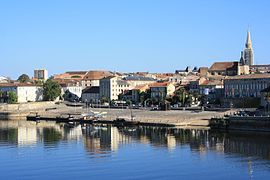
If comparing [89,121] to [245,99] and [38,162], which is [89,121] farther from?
[38,162]

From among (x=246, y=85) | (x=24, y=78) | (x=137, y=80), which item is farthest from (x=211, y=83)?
(x=24, y=78)

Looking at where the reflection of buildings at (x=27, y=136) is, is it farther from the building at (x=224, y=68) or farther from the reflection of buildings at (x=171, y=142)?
the building at (x=224, y=68)

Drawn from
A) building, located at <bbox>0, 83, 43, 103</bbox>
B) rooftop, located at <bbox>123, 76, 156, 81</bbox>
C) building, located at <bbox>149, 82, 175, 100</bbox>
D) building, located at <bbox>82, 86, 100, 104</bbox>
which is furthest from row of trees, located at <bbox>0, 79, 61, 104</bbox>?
building, located at <bbox>149, 82, 175, 100</bbox>

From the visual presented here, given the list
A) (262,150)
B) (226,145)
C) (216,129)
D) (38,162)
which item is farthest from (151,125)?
(38,162)

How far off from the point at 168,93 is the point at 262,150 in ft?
188

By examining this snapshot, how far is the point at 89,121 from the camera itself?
257ft

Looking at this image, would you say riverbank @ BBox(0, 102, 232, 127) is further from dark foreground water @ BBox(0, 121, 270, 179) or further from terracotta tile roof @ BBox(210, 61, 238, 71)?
terracotta tile roof @ BBox(210, 61, 238, 71)

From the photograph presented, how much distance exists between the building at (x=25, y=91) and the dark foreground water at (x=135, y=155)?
57999mm

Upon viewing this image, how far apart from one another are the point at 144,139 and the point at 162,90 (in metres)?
47.4

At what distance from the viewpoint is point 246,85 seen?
85750 mm

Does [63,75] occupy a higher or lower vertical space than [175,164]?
higher

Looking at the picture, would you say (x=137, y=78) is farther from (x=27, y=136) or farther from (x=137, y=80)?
(x=27, y=136)

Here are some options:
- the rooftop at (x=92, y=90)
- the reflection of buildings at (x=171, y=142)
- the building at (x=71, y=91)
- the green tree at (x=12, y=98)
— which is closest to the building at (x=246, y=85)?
the reflection of buildings at (x=171, y=142)

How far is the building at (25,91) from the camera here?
118894 mm
